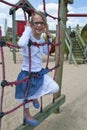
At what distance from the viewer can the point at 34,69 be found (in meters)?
2.95

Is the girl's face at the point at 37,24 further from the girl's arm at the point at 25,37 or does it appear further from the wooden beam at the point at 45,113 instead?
the wooden beam at the point at 45,113

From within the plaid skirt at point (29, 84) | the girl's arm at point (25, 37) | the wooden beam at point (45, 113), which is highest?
the girl's arm at point (25, 37)

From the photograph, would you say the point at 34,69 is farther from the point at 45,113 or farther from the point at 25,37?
the point at 45,113

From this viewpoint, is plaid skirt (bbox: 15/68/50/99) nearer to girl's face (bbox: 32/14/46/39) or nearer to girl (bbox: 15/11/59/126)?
girl (bbox: 15/11/59/126)

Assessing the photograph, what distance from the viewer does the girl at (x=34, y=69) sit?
9.22 ft

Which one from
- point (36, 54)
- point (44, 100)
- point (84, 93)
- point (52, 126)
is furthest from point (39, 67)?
point (84, 93)

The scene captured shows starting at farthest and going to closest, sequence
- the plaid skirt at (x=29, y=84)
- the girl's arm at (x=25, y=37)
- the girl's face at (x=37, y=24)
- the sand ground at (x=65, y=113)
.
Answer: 1. the sand ground at (x=65, y=113)
2. the plaid skirt at (x=29, y=84)
3. the girl's face at (x=37, y=24)
4. the girl's arm at (x=25, y=37)

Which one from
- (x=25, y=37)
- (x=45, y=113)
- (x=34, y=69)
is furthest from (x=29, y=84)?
(x=45, y=113)

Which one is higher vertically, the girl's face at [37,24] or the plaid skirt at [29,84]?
the girl's face at [37,24]

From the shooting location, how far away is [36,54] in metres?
2.91

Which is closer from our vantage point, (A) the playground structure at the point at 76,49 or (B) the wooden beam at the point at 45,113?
(B) the wooden beam at the point at 45,113


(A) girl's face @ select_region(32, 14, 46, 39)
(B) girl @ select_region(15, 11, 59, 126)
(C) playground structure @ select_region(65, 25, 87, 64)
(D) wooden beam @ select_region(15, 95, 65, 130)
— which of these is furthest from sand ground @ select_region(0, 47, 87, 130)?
(C) playground structure @ select_region(65, 25, 87, 64)

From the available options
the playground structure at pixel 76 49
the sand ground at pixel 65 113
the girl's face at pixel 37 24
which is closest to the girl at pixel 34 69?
the girl's face at pixel 37 24

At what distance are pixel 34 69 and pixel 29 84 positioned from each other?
149 mm
